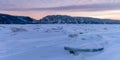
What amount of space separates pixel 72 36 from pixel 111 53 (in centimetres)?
325

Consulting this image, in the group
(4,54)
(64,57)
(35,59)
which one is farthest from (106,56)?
(4,54)

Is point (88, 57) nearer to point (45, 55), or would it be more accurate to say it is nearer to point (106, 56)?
point (106, 56)

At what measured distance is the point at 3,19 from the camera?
45000 mm

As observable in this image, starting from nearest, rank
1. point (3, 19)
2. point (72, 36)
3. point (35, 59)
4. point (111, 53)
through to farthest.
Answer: point (35, 59) < point (111, 53) < point (72, 36) < point (3, 19)

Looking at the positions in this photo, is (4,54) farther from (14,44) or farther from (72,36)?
(72,36)

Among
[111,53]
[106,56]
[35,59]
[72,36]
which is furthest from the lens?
[72,36]

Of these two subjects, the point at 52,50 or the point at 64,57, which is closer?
the point at 64,57

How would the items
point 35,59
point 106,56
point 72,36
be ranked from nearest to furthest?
point 35,59 < point 106,56 < point 72,36

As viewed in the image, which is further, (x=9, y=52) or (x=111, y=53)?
(x=111, y=53)

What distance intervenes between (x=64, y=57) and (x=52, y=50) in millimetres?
796

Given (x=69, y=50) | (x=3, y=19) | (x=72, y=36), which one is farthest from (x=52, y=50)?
(x=3, y=19)

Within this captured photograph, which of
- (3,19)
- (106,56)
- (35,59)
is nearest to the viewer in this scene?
(35,59)

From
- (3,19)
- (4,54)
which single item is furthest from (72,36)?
(3,19)

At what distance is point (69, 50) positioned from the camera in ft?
25.3
